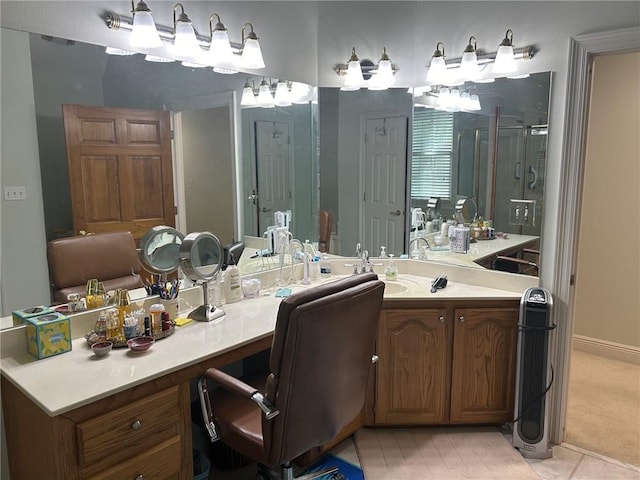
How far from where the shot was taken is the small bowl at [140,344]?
168 centimetres

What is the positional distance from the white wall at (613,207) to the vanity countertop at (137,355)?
1348 mm

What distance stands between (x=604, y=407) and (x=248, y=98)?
2.69m

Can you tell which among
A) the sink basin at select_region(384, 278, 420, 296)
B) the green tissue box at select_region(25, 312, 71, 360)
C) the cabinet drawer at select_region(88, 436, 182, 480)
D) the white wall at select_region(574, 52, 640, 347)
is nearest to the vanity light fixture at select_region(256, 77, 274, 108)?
the sink basin at select_region(384, 278, 420, 296)

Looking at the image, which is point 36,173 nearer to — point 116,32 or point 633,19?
point 116,32

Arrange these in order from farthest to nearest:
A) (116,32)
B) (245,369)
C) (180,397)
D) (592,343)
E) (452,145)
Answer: (592,343) < (452,145) < (245,369) < (116,32) < (180,397)

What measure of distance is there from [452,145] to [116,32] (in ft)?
5.78

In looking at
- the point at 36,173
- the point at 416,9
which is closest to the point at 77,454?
the point at 36,173

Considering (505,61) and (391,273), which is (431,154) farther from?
(391,273)

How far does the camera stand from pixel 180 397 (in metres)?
1.62

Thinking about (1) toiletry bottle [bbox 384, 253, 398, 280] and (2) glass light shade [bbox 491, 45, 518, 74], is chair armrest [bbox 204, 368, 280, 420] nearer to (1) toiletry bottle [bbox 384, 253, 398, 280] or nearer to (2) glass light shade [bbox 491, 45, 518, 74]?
(1) toiletry bottle [bbox 384, 253, 398, 280]

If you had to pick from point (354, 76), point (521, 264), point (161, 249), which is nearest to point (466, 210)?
point (521, 264)

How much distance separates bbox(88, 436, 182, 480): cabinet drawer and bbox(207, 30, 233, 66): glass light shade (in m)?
1.69

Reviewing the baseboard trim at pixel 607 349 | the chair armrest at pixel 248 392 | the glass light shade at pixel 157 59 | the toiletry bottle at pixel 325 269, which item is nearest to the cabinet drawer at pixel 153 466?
the chair armrest at pixel 248 392

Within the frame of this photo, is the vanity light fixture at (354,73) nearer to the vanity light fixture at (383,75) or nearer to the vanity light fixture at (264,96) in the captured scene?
the vanity light fixture at (383,75)
